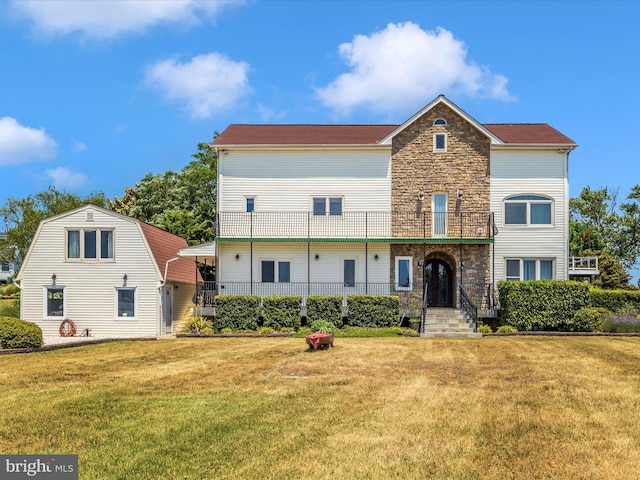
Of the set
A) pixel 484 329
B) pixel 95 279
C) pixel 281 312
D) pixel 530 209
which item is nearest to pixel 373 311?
pixel 281 312

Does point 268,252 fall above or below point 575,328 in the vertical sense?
above

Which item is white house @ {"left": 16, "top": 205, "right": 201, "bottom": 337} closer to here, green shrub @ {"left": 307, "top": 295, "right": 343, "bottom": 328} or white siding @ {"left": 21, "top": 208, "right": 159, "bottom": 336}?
white siding @ {"left": 21, "top": 208, "right": 159, "bottom": 336}

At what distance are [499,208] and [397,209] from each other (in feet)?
14.6

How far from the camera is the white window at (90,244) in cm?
2567

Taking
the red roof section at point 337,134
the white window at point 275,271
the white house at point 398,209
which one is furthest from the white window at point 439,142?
the white window at point 275,271

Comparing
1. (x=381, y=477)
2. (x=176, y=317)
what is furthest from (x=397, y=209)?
(x=381, y=477)

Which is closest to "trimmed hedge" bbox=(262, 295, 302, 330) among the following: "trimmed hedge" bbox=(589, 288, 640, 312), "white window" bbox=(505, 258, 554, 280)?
"white window" bbox=(505, 258, 554, 280)

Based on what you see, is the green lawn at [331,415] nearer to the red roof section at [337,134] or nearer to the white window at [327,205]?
the white window at [327,205]

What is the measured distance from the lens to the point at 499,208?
2680cm

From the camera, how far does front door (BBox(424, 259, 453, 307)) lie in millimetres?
27406

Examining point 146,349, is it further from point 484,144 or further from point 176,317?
point 484,144

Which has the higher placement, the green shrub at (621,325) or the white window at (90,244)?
the white window at (90,244)

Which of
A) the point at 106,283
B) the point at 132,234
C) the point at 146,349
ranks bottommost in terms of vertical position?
the point at 146,349

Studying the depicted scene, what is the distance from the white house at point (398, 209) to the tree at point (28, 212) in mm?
22356
